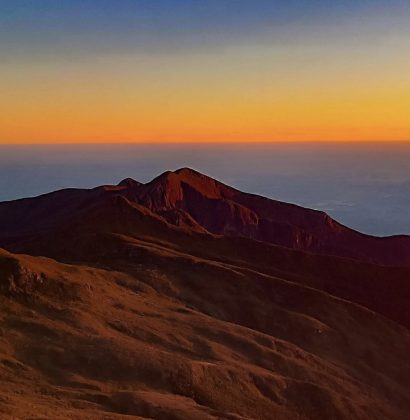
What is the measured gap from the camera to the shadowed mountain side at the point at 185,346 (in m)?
28.5

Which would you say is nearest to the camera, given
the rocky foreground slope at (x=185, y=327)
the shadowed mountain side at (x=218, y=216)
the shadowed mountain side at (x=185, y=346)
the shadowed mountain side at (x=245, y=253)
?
the shadowed mountain side at (x=185, y=346)

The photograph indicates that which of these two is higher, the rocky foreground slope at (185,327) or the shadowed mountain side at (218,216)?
the shadowed mountain side at (218,216)

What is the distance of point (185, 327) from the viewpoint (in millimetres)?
41031

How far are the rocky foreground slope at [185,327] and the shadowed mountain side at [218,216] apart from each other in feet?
17.8

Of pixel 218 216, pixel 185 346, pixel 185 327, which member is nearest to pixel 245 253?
pixel 218 216

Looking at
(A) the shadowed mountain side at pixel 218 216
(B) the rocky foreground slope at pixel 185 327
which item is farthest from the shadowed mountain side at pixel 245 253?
(A) the shadowed mountain side at pixel 218 216

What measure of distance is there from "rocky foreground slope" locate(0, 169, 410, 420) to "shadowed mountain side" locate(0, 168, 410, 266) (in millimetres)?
5438

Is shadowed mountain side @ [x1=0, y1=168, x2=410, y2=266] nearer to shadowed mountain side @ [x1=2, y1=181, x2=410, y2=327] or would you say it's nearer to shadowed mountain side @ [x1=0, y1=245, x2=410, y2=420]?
shadowed mountain side @ [x1=2, y1=181, x2=410, y2=327]

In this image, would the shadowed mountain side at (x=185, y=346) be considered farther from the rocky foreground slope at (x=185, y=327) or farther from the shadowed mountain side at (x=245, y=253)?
the shadowed mountain side at (x=245, y=253)

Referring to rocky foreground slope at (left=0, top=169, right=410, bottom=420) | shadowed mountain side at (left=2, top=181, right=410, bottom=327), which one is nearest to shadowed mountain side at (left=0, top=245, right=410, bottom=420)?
rocky foreground slope at (left=0, top=169, right=410, bottom=420)

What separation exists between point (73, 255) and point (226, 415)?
31.9m

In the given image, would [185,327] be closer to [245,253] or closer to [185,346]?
[185,346]

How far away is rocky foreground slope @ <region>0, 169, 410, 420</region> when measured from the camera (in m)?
29.5

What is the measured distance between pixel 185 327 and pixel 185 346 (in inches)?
117
